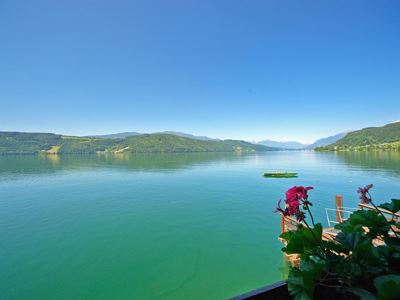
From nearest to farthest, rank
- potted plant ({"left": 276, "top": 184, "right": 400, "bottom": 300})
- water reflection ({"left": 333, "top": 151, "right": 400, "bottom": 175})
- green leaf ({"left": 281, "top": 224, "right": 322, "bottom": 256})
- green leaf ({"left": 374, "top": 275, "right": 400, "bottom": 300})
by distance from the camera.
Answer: green leaf ({"left": 374, "top": 275, "right": 400, "bottom": 300})
potted plant ({"left": 276, "top": 184, "right": 400, "bottom": 300})
green leaf ({"left": 281, "top": 224, "right": 322, "bottom": 256})
water reflection ({"left": 333, "top": 151, "right": 400, "bottom": 175})

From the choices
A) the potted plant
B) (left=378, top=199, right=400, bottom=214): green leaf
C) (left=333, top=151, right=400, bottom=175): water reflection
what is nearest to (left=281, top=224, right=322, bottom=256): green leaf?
the potted plant

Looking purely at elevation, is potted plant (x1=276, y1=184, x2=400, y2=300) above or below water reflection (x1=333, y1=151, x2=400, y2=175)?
above

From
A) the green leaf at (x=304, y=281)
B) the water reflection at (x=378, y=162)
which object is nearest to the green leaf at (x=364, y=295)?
the green leaf at (x=304, y=281)

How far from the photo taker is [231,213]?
23.7 meters

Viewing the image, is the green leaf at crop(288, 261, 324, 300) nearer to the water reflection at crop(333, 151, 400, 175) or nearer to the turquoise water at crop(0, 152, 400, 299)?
the turquoise water at crop(0, 152, 400, 299)

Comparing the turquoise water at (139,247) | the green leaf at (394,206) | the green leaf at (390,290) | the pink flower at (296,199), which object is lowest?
A: the turquoise water at (139,247)

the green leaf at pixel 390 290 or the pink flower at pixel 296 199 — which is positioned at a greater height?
the pink flower at pixel 296 199

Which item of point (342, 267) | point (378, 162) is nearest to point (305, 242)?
point (342, 267)

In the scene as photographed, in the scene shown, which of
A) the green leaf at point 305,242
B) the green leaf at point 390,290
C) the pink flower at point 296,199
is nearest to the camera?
the green leaf at point 390,290

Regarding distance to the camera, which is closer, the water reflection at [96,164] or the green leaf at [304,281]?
Answer: the green leaf at [304,281]

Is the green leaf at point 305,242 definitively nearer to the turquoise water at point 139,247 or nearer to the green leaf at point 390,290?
the green leaf at point 390,290

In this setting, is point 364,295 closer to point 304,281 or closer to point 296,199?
point 304,281

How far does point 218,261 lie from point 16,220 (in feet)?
72.0

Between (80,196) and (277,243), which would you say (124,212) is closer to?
(80,196)
